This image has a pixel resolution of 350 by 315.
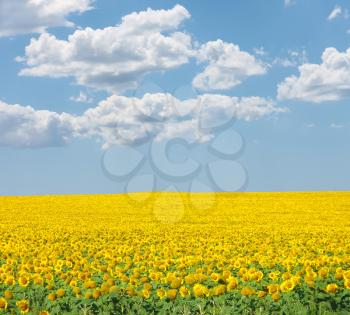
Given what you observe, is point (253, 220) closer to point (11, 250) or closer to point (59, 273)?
point (11, 250)

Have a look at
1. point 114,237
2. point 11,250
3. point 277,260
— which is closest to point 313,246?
point 277,260

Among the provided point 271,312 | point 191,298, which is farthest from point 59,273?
point 271,312

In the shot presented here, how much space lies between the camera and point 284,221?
3089 cm

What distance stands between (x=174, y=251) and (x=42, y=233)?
8703 mm

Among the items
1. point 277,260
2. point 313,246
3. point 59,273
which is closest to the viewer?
point 59,273

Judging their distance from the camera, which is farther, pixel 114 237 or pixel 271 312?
pixel 114 237

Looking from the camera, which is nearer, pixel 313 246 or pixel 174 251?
pixel 174 251

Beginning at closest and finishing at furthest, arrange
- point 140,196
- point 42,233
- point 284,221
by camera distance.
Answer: point 42,233 → point 284,221 → point 140,196

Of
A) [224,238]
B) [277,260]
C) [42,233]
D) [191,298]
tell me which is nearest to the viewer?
[191,298]

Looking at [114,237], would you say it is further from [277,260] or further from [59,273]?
[59,273]

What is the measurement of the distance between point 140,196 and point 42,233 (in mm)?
39358

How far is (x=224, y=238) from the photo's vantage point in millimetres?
19859

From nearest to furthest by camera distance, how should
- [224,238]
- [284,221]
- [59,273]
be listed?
[59,273]
[224,238]
[284,221]

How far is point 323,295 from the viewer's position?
7816 millimetres
